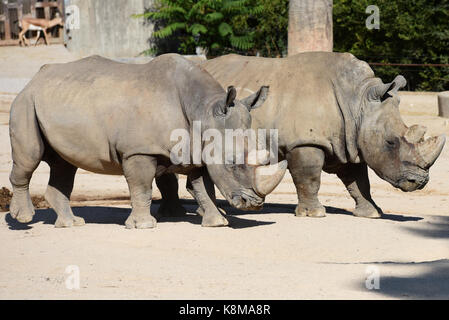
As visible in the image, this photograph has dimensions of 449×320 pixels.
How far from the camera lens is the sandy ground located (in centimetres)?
655

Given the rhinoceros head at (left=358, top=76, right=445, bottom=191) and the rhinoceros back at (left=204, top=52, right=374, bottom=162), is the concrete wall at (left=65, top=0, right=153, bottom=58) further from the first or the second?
the rhinoceros head at (left=358, top=76, right=445, bottom=191)

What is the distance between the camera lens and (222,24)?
2167 cm

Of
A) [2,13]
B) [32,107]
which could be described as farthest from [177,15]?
[32,107]

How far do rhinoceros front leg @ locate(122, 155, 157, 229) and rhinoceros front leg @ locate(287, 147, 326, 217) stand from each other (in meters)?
1.68

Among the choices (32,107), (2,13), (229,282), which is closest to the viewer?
(229,282)

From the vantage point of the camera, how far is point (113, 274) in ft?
23.3

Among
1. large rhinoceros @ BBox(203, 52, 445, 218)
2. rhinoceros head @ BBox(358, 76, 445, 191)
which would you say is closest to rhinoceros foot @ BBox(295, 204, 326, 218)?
large rhinoceros @ BBox(203, 52, 445, 218)

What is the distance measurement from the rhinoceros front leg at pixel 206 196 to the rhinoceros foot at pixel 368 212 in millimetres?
1839

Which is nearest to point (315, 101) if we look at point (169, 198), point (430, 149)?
point (430, 149)

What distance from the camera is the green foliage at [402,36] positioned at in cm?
2008

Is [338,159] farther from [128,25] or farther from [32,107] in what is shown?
[128,25]

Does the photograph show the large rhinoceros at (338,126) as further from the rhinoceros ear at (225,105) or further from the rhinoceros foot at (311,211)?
the rhinoceros ear at (225,105)

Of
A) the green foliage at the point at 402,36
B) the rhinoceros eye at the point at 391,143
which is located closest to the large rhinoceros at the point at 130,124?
the rhinoceros eye at the point at 391,143

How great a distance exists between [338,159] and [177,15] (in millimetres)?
13031
